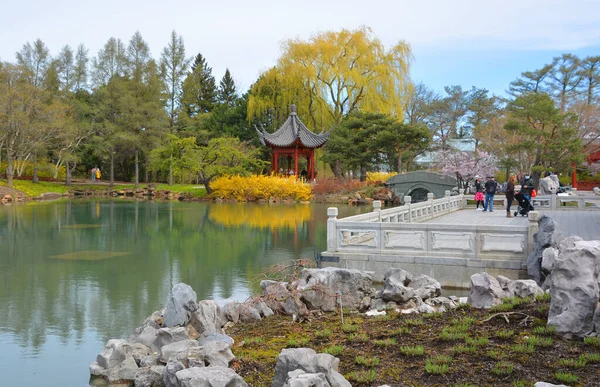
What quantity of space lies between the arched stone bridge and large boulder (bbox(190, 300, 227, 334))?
71.2 feet

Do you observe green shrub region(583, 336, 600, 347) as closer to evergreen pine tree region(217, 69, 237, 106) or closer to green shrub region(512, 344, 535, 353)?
green shrub region(512, 344, 535, 353)

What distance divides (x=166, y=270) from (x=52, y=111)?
87.4 feet

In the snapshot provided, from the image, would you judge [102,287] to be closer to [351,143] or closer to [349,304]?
[349,304]

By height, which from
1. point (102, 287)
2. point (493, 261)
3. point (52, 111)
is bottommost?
point (102, 287)

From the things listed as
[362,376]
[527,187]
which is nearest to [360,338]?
[362,376]

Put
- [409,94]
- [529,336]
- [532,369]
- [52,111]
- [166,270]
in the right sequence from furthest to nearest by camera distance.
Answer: [409,94] → [52,111] → [166,270] → [529,336] → [532,369]

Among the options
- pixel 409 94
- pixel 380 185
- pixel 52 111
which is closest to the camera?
pixel 380 185

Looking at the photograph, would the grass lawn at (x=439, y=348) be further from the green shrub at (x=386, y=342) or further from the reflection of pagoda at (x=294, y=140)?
the reflection of pagoda at (x=294, y=140)

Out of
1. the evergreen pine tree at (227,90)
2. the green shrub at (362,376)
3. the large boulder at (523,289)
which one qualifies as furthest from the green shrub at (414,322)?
the evergreen pine tree at (227,90)

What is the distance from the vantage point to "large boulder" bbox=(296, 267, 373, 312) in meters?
6.18

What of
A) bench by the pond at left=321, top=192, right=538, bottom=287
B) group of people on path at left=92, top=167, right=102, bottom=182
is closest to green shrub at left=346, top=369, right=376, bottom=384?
bench by the pond at left=321, top=192, right=538, bottom=287

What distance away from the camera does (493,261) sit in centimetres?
836

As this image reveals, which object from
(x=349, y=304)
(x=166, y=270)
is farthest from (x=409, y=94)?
(x=349, y=304)

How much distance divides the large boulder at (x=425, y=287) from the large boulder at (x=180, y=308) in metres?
2.55
